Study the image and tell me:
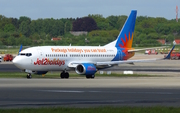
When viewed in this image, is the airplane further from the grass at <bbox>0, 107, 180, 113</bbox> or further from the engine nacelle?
the grass at <bbox>0, 107, 180, 113</bbox>

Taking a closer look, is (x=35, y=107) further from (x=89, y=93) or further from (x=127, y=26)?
(x=127, y=26)

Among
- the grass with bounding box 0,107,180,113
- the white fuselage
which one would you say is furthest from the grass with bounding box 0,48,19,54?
the grass with bounding box 0,107,180,113

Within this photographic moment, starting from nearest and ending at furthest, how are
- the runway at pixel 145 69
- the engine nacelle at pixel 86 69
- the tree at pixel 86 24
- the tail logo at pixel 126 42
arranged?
the engine nacelle at pixel 86 69, the tail logo at pixel 126 42, the runway at pixel 145 69, the tree at pixel 86 24

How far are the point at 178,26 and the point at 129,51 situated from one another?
109955 millimetres

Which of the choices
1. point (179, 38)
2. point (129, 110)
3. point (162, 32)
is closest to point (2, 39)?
point (179, 38)

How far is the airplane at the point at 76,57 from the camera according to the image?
177 ft

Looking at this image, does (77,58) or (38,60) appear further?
(77,58)

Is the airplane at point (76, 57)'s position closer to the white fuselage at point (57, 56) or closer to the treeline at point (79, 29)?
the white fuselage at point (57, 56)

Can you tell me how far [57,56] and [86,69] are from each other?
3.61m

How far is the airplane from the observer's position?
5400 cm

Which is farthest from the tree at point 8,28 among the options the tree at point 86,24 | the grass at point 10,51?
the grass at point 10,51

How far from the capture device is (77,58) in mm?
57844

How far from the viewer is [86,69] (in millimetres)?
54719

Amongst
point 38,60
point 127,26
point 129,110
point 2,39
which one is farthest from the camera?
point 2,39
